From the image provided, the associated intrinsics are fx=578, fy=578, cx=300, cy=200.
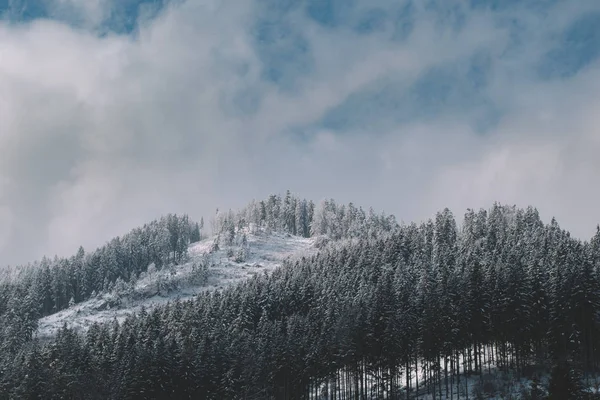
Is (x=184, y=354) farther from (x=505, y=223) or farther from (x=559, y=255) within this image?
(x=505, y=223)

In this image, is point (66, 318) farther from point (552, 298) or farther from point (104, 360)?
point (552, 298)

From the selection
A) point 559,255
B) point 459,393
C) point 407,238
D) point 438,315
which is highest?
point 407,238

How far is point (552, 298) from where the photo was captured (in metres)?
85.4

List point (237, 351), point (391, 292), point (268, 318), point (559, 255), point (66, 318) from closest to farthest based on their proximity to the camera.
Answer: point (237, 351) → point (391, 292) → point (559, 255) → point (268, 318) → point (66, 318)

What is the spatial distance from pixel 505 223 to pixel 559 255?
60.8m

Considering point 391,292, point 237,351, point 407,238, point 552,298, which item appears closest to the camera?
point 552,298

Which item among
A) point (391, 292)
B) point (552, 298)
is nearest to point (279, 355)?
point (391, 292)

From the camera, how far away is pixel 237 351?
96.6 metres

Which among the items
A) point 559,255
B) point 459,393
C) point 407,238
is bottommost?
point 459,393

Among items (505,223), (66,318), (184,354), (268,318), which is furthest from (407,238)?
(66,318)

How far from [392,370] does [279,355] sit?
18.1 m

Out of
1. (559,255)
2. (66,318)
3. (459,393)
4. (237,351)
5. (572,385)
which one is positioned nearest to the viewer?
(572,385)

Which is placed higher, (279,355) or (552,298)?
(552,298)

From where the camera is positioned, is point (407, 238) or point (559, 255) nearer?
point (559, 255)
